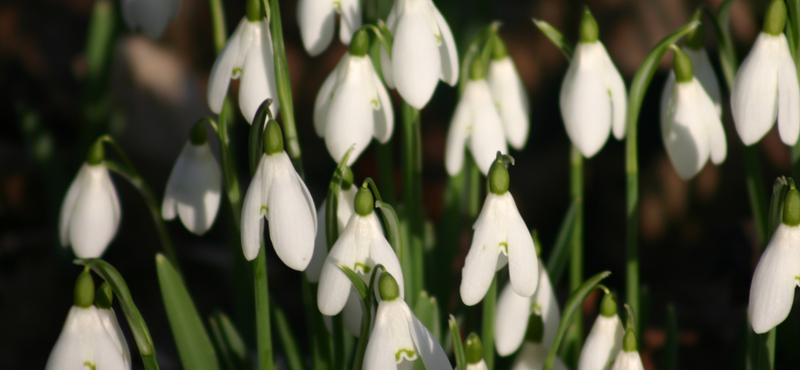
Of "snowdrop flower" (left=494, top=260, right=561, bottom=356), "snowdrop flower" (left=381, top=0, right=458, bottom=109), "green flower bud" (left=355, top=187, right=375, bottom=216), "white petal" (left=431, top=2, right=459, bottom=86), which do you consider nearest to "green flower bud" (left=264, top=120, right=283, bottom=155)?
"green flower bud" (left=355, top=187, right=375, bottom=216)

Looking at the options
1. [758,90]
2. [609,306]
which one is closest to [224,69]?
[609,306]

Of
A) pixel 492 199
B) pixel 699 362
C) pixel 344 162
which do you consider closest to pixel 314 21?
pixel 344 162

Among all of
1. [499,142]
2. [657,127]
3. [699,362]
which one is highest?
[499,142]

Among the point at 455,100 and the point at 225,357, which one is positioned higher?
the point at 455,100

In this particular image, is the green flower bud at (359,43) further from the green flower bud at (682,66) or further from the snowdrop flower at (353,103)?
the green flower bud at (682,66)

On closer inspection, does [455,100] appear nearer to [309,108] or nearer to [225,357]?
[309,108]

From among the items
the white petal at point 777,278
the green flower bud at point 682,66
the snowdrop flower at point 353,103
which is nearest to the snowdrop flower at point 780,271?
the white petal at point 777,278

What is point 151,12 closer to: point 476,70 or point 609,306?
point 476,70
